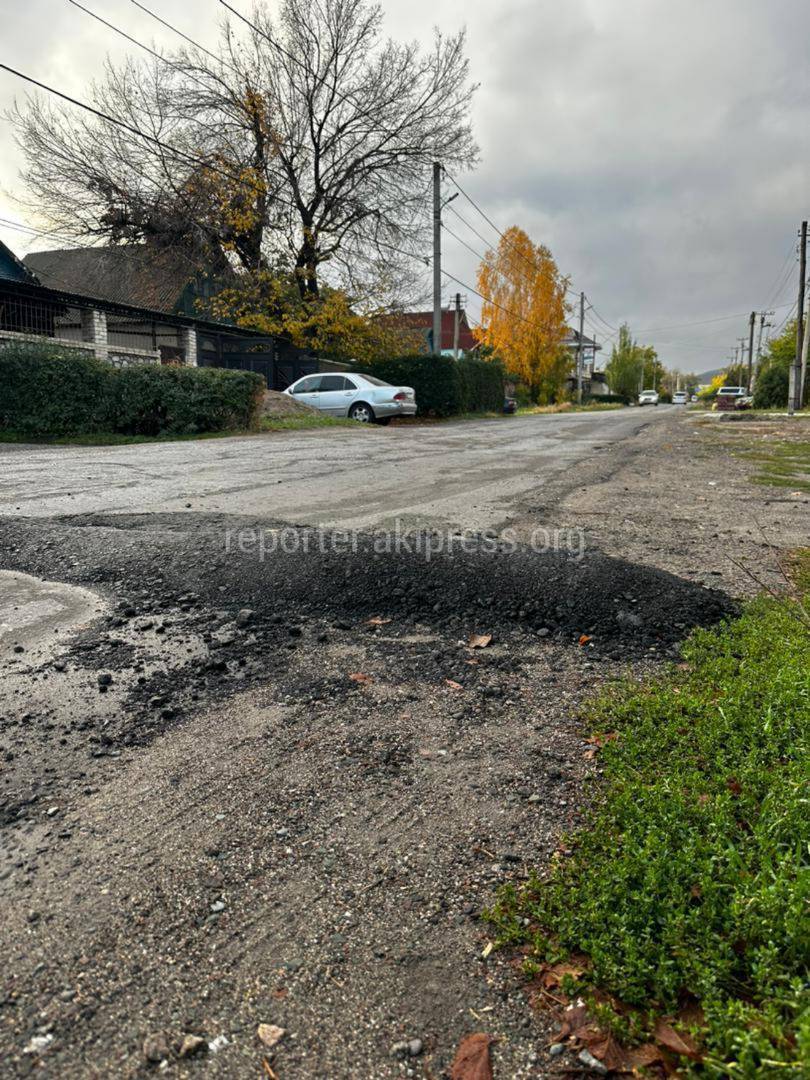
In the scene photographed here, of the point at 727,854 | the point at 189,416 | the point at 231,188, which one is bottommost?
the point at 727,854

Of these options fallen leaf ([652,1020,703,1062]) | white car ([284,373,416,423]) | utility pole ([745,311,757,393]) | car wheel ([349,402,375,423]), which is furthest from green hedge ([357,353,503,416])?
utility pole ([745,311,757,393])

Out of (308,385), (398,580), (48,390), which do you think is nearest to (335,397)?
(308,385)

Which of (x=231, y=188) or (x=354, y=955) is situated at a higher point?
(x=231, y=188)

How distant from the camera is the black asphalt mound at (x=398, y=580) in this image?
352 cm

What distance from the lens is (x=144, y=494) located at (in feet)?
22.6

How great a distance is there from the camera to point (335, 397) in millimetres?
21781

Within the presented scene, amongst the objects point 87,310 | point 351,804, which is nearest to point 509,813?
point 351,804

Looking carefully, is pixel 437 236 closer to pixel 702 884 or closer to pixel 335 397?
pixel 335 397

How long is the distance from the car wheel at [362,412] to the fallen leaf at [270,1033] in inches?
820

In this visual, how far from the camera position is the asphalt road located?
6094 millimetres

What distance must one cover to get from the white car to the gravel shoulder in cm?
1764

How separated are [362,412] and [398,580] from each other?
18328 mm

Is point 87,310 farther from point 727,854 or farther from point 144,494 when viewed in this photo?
point 727,854

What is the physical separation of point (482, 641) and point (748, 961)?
1909mm
